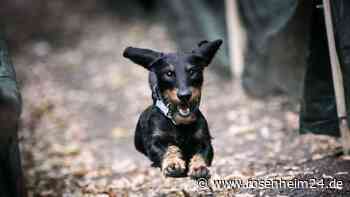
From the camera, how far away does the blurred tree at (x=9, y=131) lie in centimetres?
501

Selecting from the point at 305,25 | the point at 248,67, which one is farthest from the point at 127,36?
the point at 305,25

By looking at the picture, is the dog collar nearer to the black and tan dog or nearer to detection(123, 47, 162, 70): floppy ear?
the black and tan dog

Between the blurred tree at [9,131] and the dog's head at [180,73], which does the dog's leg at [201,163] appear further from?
the blurred tree at [9,131]

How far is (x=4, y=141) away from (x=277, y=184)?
8.32ft

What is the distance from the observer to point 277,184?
615cm

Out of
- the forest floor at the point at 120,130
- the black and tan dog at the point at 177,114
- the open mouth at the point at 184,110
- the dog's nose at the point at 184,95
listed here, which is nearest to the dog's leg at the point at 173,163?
the black and tan dog at the point at 177,114

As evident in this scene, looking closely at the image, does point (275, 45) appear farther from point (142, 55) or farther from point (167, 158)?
point (167, 158)

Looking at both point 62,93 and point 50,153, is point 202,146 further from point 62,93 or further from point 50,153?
point 62,93

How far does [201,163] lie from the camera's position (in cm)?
504

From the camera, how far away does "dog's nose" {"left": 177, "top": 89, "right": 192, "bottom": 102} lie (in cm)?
477

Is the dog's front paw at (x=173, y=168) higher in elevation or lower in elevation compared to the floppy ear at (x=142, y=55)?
lower

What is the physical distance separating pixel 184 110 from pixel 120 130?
5.99 metres
